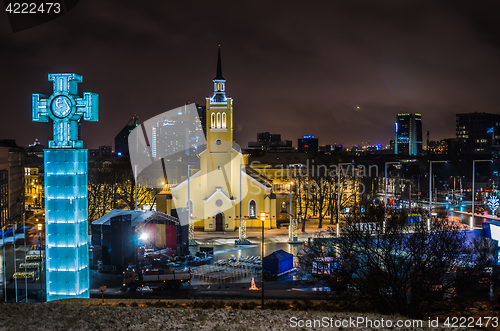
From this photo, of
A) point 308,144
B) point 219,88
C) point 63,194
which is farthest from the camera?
point 308,144

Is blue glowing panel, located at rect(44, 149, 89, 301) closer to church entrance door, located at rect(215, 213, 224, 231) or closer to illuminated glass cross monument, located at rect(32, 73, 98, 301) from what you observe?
illuminated glass cross monument, located at rect(32, 73, 98, 301)

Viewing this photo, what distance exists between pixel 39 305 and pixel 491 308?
74.5ft

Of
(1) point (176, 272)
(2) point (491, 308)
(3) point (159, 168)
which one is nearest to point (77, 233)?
(1) point (176, 272)

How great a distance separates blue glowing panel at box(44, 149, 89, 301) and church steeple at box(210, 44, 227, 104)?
3535 centimetres

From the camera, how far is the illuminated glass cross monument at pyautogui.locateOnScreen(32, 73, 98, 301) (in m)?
21.5

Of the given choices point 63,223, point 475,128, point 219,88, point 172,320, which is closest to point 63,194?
point 63,223

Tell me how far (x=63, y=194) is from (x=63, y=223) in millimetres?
1619

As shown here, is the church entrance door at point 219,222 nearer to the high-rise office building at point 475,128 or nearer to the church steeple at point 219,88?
the church steeple at point 219,88

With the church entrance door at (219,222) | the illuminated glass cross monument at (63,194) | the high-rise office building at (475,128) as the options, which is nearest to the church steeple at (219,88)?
the church entrance door at (219,222)

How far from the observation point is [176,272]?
2855 centimetres

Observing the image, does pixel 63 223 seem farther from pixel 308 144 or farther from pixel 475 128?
pixel 475 128

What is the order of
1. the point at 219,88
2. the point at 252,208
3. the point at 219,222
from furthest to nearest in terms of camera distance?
the point at 219,88 < the point at 252,208 < the point at 219,222

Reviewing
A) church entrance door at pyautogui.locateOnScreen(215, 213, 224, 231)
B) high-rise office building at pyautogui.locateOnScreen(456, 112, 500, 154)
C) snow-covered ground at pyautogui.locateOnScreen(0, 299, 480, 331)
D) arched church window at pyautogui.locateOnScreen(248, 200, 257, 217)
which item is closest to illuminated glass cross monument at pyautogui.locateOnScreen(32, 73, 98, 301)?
snow-covered ground at pyautogui.locateOnScreen(0, 299, 480, 331)

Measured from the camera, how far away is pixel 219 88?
→ 2239 inches
